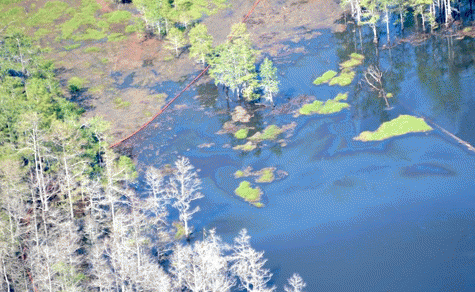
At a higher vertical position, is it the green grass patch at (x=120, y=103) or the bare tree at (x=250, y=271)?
the green grass patch at (x=120, y=103)

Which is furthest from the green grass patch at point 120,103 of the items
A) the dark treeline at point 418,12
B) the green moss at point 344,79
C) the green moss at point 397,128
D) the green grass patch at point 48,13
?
the dark treeline at point 418,12

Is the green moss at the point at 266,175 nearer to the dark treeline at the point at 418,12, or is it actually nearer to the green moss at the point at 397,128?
the green moss at the point at 397,128

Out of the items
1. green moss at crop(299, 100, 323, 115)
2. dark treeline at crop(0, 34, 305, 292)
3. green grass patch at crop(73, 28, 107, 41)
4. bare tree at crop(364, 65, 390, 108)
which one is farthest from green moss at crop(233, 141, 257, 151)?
green grass patch at crop(73, 28, 107, 41)

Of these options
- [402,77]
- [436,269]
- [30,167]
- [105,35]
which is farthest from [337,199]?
[105,35]

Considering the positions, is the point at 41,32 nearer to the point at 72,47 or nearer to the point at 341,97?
the point at 72,47

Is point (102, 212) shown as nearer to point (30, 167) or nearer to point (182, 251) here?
point (30, 167)
